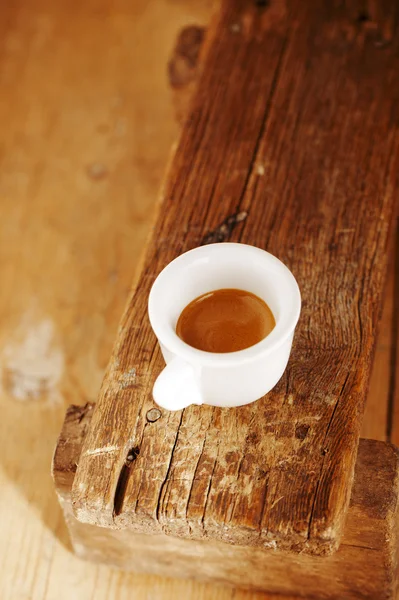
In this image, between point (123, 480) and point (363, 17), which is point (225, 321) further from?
point (363, 17)

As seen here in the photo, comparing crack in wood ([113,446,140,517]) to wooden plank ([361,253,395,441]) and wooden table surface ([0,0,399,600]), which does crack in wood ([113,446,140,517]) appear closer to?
wooden table surface ([0,0,399,600])

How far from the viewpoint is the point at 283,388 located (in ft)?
3.29

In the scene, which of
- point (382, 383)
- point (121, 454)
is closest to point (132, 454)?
point (121, 454)

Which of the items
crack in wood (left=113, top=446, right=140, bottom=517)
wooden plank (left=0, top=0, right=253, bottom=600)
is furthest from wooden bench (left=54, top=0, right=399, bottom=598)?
wooden plank (left=0, top=0, right=253, bottom=600)

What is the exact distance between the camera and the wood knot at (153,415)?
3.26 feet

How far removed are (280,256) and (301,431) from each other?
295 millimetres

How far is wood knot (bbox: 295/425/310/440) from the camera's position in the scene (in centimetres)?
96

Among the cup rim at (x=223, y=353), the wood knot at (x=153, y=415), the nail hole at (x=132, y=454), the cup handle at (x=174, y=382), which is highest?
the cup rim at (x=223, y=353)

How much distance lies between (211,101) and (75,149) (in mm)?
686

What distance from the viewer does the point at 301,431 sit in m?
0.97

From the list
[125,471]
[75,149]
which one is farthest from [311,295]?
[75,149]

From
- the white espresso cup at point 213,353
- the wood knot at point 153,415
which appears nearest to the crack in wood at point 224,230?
the white espresso cup at point 213,353

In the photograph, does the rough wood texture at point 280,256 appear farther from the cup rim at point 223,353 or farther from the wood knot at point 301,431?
the cup rim at point 223,353

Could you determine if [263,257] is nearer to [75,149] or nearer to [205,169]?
[205,169]
